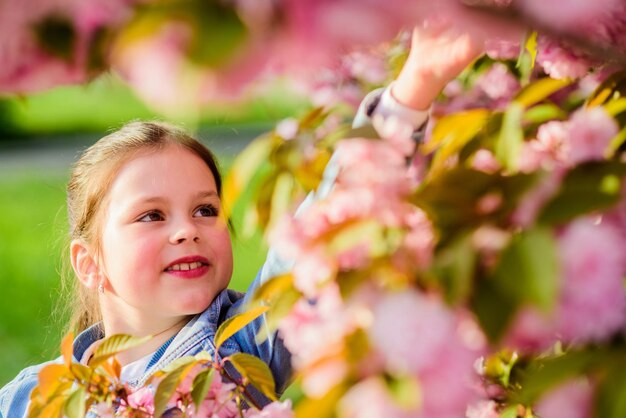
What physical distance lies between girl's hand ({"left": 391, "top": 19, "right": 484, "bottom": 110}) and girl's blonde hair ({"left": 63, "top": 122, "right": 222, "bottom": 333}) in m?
0.82

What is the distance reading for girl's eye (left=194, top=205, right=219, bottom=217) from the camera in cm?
185

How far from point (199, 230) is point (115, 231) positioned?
20 cm

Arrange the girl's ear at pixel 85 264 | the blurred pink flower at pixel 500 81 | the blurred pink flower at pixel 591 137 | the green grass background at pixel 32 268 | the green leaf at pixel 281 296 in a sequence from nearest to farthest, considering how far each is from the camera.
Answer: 1. the blurred pink flower at pixel 591 137
2. the green leaf at pixel 281 296
3. the blurred pink flower at pixel 500 81
4. the girl's ear at pixel 85 264
5. the green grass background at pixel 32 268

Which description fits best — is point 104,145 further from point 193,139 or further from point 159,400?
point 159,400

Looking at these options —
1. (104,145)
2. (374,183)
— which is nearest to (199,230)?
(104,145)

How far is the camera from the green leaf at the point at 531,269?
592mm

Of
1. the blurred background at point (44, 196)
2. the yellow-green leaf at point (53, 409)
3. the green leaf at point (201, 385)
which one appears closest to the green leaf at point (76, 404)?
the yellow-green leaf at point (53, 409)

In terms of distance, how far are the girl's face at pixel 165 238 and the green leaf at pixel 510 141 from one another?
100 centimetres

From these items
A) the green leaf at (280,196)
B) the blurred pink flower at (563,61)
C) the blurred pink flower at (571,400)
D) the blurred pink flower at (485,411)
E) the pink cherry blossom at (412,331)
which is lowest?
the blurred pink flower at (485,411)

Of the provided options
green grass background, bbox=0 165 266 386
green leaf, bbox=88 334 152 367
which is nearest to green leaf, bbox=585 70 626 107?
green leaf, bbox=88 334 152 367

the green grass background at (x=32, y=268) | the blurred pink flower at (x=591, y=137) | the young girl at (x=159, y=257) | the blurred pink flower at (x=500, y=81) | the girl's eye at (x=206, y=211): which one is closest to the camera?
the blurred pink flower at (x=591, y=137)

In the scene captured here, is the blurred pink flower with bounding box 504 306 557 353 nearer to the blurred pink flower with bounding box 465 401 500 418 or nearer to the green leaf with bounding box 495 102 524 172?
the green leaf with bounding box 495 102 524 172

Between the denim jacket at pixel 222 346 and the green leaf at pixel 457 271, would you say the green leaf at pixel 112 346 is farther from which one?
the green leaf at pixel 457 271

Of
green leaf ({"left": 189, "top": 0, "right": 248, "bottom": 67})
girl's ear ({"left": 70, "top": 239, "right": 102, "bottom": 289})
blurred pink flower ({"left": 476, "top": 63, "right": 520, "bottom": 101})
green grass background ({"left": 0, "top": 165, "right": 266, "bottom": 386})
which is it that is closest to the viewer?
green leaf ({"left": 189, "top": 0, "right": 248, "bottom": 67})
